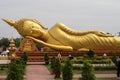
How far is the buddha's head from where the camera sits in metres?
27.1

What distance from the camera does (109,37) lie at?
2734 centimetres

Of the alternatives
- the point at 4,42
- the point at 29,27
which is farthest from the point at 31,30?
the point at 4,42

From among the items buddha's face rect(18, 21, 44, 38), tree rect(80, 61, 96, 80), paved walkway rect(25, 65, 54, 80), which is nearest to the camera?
tree rect(80, 61, 96, 80)

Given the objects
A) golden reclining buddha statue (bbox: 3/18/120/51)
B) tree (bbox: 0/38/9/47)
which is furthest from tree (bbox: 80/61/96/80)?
tree (bbox: 0/38/9/47)

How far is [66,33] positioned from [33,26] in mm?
3068

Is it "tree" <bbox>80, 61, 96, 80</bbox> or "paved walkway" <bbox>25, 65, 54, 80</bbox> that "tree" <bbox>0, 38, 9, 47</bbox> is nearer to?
"paved walkway" <bbox>25, 65, 54, 80</bbox>

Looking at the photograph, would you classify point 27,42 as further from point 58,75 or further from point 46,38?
point 58,75

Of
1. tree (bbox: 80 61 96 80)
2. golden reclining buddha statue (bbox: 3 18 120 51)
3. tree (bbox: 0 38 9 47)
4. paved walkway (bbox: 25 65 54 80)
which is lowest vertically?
paved walkway (bbox: 25 65 54 80)

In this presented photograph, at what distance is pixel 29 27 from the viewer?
2706 cm

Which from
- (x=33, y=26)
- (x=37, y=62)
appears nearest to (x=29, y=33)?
(x=33, y=26)

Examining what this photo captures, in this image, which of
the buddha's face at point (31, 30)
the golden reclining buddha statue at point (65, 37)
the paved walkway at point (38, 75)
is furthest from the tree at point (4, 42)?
the paved walkway at point (38, 75)

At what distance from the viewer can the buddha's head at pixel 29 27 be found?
88.8 ft

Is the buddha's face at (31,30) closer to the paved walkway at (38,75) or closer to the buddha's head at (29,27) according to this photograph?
the buddha's head at (29,27)

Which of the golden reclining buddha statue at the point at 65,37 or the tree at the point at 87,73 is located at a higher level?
the golden reclining buddha statue at the point at 65,37
